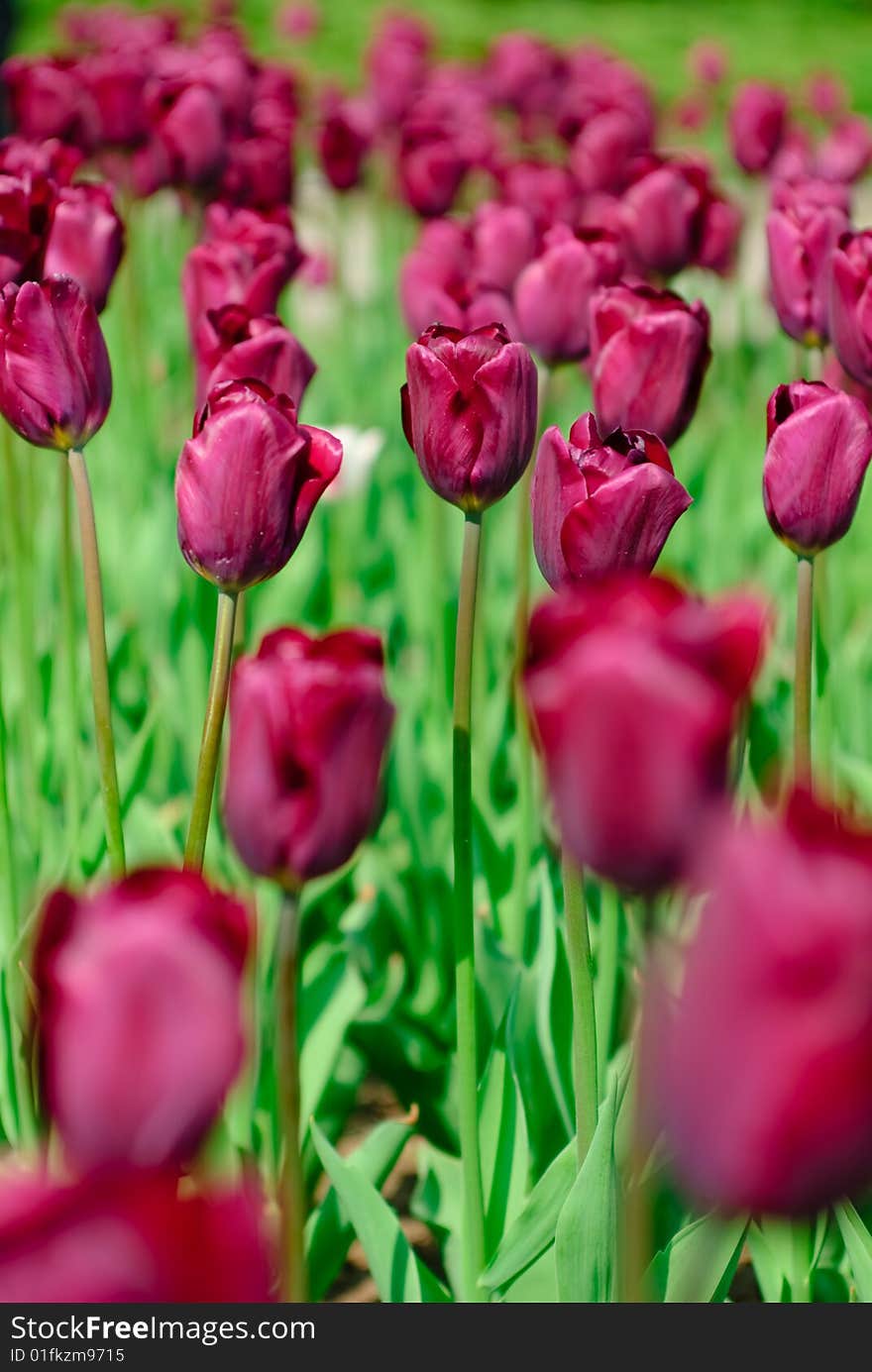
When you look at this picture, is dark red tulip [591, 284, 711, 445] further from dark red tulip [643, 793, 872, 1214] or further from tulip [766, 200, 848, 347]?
dark red tulip [643, 793, 872, 1214]

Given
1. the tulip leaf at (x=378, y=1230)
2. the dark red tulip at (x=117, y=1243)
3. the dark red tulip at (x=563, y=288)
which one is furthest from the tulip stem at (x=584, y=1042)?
the dark red tulip at (x=563, y=288)

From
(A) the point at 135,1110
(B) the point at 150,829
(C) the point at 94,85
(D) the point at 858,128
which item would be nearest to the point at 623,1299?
(A) the point at 135,1110

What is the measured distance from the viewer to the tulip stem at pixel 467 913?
994 mm

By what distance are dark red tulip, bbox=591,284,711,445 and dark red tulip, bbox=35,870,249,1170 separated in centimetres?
81

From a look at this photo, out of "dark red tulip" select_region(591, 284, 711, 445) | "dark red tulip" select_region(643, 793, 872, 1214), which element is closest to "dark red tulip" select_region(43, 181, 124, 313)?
"dark red tulip" select_region(591, 284, 711, 445)

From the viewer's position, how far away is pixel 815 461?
1.07m

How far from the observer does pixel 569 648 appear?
52 cm

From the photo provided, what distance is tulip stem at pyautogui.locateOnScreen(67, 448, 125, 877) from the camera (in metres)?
1.06

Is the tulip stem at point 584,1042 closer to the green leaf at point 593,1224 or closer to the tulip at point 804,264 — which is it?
the green leaf at point 593,1224

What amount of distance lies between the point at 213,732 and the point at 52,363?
12.2 inches

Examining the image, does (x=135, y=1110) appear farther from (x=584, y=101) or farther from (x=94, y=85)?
(x=584, y=101)

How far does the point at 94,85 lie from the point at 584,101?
1032mm

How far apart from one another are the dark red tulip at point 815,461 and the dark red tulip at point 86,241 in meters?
0.70

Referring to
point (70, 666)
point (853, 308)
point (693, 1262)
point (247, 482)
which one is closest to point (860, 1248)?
point (693, 1262)
